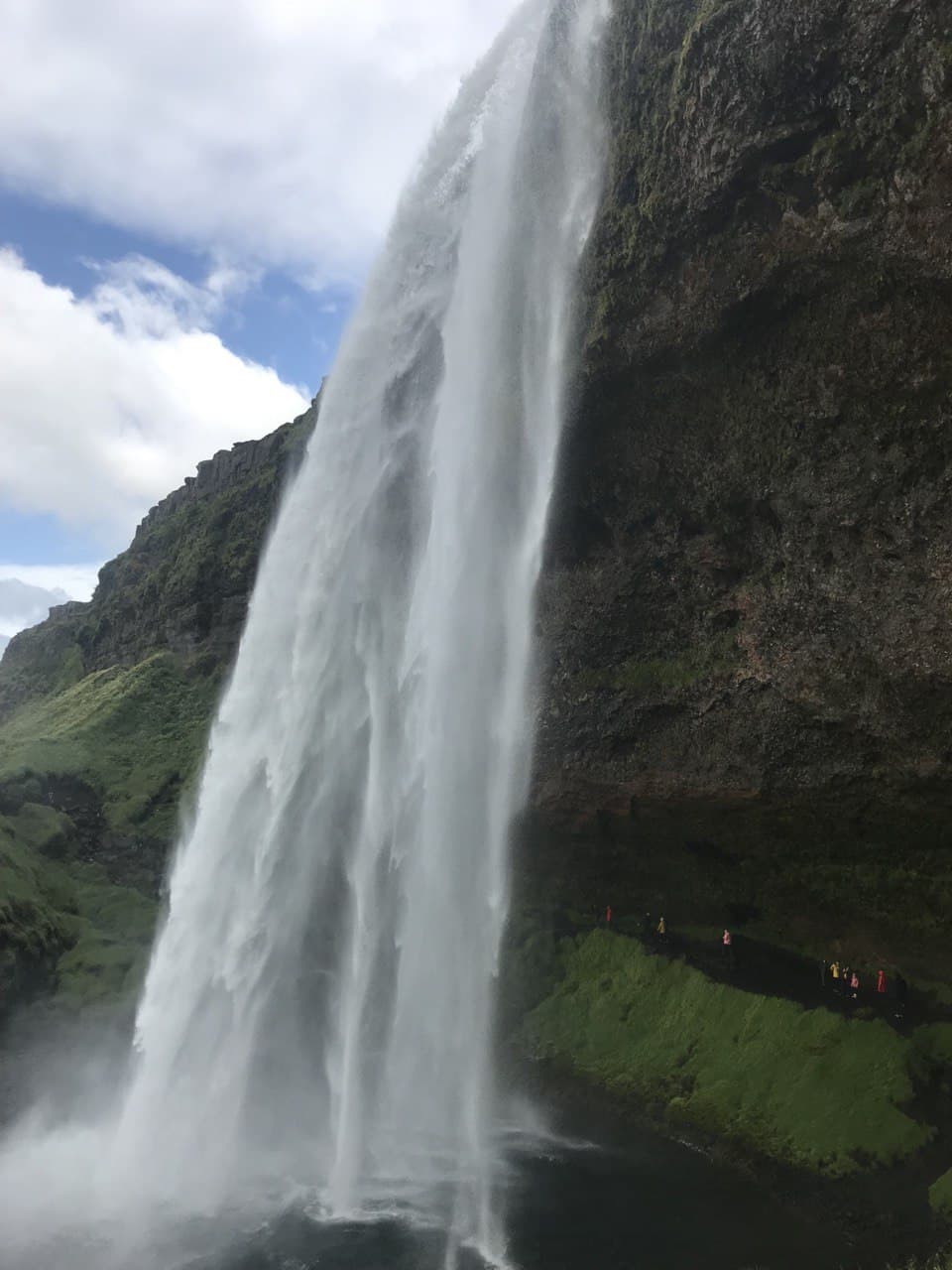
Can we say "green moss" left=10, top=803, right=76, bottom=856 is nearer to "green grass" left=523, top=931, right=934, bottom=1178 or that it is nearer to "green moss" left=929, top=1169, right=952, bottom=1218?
"green grass" left=523, top=931, right=934, bottom=1178

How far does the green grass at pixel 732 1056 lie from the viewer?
15836 millimetres

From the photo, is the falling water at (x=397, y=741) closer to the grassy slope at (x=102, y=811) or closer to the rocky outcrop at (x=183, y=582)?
the grassy slope at (x=102, y=811)

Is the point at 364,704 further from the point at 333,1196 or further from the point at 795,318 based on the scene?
the point at 795,318

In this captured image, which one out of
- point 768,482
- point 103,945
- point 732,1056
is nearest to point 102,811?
point 103,945

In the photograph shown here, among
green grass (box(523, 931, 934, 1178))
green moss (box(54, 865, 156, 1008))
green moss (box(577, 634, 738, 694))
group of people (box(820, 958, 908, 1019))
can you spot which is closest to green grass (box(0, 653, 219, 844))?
green moss (box(54, 865, 156, 1008))

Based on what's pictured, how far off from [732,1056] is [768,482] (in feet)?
39.6

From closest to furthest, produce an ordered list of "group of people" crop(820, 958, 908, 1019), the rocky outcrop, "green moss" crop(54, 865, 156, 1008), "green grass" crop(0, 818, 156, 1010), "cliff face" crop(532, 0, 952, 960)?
1. "cliff face" crop(532, 0, 952, 960)
2. "group of people" crop(820, 958, 908, 1019)
3. "green grass" crop(0, 818, 156, 1010)
4. "green moss" crop(54, 865, 156, 1008)
5. the rocky outcrop

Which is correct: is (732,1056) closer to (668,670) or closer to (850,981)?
(850,981)

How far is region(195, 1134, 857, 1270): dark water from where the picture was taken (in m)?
12.9

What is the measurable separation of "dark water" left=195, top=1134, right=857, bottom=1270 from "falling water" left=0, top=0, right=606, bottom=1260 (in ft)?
4.94

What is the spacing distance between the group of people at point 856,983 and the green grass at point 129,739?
80.3 feet

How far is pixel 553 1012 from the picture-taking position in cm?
2380

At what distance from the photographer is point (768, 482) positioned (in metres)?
19.0

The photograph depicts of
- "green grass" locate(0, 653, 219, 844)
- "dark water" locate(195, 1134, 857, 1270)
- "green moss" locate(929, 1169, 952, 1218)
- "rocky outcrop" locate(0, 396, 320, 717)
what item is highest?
"rocky outcrop" locate(0, 396, 320, 717)
